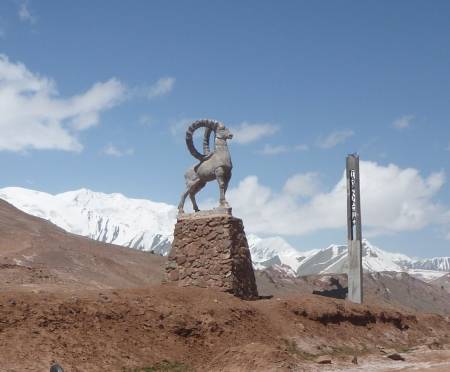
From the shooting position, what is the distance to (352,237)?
99.7ft

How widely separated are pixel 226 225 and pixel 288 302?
349cm

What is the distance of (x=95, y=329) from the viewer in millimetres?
14711

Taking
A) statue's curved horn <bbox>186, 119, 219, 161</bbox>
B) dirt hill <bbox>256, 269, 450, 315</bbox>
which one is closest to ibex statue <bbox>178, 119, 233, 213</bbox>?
statue's curved horn <bbox>186, 119, 219, 161</bbox>

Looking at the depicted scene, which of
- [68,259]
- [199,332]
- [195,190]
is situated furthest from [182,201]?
[68,259]

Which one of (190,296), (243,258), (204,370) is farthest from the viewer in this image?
(243,258)

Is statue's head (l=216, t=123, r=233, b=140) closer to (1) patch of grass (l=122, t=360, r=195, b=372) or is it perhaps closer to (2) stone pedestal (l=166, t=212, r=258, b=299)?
(2) stone pedestal (l=166, t=212, r=258, b=299)

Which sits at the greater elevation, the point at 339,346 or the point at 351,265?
the point at 351,265

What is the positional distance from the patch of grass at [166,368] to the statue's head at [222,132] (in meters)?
9.73

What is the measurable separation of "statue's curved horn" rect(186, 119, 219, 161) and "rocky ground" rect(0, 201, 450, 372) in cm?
551

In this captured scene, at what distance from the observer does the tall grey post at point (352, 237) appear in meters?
30.1

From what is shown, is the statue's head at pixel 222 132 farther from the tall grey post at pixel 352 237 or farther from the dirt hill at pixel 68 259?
the dirt hill at pixel 68 259

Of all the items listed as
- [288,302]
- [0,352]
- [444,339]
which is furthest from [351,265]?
[0,352]

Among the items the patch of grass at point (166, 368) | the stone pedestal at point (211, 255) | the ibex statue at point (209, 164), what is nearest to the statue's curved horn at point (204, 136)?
the ibex statue at point (209, 164)

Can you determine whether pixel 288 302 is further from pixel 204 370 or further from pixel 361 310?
pixel 204 370
